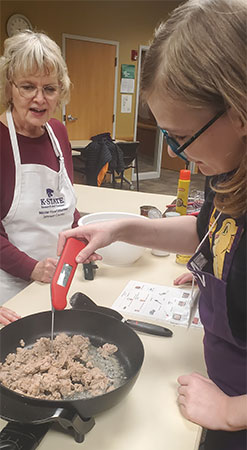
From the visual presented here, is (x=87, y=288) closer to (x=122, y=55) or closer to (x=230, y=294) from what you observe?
(x=230, y=294)

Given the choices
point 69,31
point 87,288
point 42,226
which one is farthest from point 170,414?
point 69,31

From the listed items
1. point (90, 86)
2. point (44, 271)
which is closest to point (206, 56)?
point (44, 271)

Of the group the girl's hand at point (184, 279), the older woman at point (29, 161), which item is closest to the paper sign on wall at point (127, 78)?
the older woman at point (29, 161)

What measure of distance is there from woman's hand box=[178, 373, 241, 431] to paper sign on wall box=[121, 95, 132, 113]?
600cm

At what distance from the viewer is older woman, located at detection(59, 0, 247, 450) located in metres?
0.57

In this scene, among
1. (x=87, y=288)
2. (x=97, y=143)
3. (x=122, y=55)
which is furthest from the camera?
(x=122, y=55)

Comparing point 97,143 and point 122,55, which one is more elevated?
point 122,55

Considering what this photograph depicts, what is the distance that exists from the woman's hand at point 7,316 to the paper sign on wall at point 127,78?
574cm

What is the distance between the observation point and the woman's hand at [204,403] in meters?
0.71

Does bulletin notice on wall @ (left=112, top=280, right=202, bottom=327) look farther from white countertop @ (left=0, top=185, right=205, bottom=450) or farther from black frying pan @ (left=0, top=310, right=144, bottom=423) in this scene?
black frying pan @ (left=0, top=310, right=144, bottom=423)

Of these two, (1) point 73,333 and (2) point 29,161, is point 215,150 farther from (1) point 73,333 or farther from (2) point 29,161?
(2) point 29,161

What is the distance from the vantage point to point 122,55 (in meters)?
6.02

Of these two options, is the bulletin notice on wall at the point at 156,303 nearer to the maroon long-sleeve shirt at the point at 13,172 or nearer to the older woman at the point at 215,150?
the older woman at the point at 215,150

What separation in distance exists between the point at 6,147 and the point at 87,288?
667 mm
